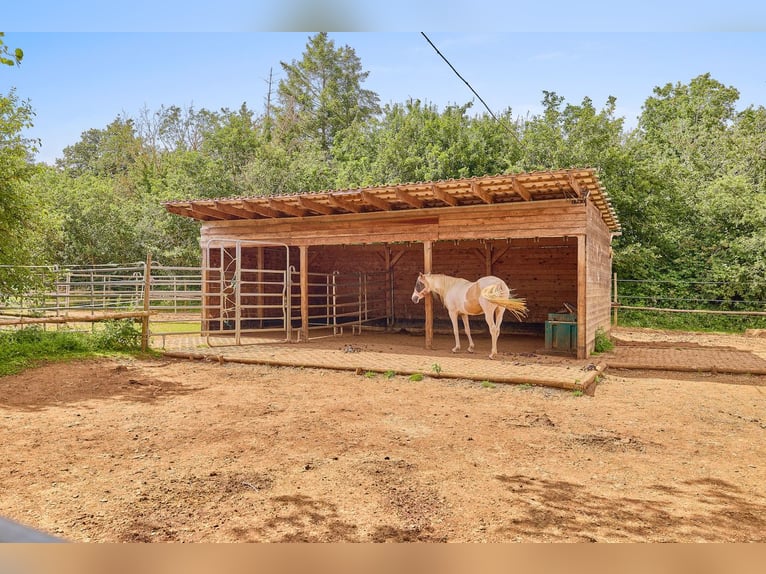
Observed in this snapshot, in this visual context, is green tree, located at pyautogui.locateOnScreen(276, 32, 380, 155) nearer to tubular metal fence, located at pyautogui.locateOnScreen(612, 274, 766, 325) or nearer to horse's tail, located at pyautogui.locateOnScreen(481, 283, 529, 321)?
tubular metal fence, located at pyautogui.locateOnScreen(612, 274, 766, 325)

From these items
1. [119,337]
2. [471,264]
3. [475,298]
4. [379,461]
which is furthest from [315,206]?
[379,461]

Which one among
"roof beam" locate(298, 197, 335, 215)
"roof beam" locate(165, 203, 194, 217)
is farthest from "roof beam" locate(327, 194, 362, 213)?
"roof beam" locate(165, 203, 194, 217)

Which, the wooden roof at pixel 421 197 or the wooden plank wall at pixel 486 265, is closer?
the wooden roof at pixel 421 197

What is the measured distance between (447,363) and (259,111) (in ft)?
87.0

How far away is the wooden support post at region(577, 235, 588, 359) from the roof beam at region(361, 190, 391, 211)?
3588 mm

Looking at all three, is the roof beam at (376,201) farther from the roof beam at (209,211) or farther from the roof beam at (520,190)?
the roof beam at (209,211)

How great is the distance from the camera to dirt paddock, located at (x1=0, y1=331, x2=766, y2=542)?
2.81 metres

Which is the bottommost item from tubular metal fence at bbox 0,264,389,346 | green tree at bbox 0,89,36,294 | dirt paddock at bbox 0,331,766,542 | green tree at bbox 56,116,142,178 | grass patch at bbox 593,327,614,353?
dirt paddock at bbox 0,331,766,542

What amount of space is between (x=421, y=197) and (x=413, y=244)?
5.12 meters

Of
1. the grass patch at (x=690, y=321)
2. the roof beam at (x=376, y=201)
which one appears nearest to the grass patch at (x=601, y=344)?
the roof beam at (x=376, y=201)

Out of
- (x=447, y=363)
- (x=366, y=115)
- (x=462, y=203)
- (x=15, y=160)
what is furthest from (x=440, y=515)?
(x=366, y=115)

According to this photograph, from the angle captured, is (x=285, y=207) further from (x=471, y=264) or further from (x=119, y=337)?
(x=471, y=264)

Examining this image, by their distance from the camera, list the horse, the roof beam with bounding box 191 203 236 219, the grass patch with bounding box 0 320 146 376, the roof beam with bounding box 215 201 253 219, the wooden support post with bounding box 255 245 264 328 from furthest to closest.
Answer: the wooden support post with bounding box 255 245 264 328, the roof beam with bounding box 191 203 236 219, the roof beam with bounding box 215 201 253 219, the horse, the grass patch with bounding box 0 320 146 376

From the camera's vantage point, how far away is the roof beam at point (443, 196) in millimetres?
8711
